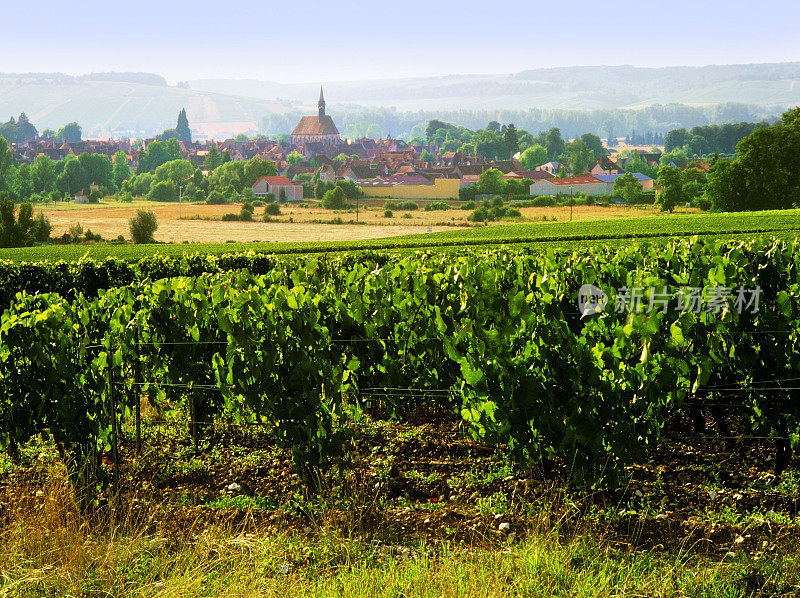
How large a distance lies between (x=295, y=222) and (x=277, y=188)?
5495cm

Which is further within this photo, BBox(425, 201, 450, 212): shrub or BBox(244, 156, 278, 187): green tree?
BBox(244, 156, 278, 187): green tree

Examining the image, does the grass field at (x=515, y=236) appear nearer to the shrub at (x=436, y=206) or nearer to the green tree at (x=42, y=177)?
the shrub at (x=436, y=206)

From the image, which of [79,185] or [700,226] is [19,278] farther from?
[79,185]

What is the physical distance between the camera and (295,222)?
103 meters

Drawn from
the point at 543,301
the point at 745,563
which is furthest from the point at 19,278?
the point at 745,563

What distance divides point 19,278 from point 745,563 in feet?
57.4

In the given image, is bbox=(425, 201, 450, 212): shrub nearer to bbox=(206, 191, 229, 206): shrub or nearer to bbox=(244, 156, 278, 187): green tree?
bbox=(206, 191, 229, 206): shrub

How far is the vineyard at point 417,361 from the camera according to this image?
5.95m

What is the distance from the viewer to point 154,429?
26.6 feet

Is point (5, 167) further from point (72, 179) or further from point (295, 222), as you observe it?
point (295, 222)

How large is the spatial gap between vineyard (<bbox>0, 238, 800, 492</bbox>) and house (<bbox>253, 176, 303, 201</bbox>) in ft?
482

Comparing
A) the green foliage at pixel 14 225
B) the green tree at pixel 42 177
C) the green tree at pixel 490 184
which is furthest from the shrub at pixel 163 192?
the green foliage at pixel 14 225

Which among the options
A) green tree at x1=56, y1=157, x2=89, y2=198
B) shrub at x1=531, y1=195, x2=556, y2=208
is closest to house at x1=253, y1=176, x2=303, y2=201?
green tree at x1=56, y1=157, x2=89, y2=198

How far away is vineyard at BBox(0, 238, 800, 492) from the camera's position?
19.5 ft
